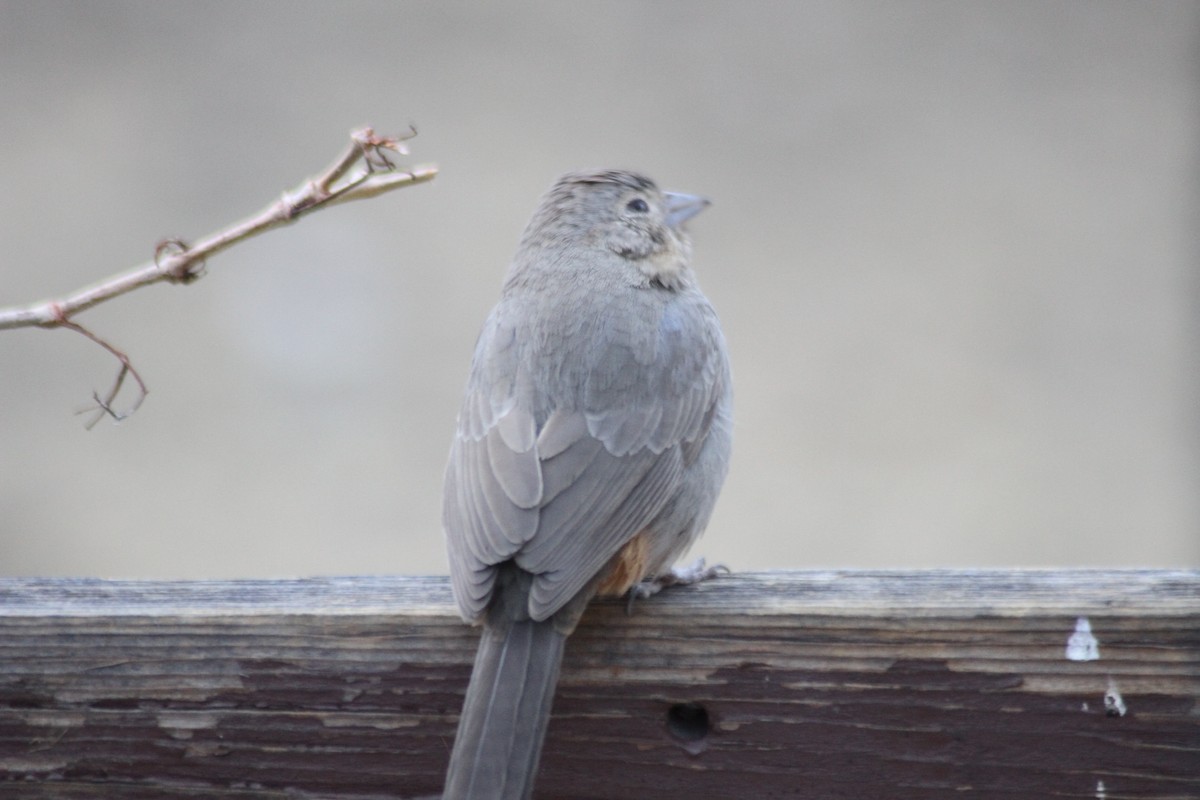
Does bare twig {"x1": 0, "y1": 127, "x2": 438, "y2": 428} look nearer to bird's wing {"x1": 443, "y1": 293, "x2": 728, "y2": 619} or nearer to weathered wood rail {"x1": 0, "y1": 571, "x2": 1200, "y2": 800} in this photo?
weathered wood rail {"x1": 0, "y1": 571, "x2": 1200, "y2": 800}

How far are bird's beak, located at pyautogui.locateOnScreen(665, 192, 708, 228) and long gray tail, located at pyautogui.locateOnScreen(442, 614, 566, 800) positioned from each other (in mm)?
1839

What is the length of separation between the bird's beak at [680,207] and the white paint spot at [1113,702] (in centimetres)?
215

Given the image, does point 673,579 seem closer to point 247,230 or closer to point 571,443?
point 571,443

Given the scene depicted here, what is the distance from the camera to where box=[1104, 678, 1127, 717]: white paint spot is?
231 centimetres

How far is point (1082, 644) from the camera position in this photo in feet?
7.70

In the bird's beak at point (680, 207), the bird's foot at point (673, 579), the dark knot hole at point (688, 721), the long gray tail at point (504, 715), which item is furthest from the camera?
the bird's beak at point (680, 207)

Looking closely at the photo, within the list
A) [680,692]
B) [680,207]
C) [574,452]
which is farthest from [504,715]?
[680,207]

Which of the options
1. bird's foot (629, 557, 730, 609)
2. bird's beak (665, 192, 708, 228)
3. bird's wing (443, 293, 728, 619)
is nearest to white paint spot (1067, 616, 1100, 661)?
bird's foot (629, 557, 730, 609)

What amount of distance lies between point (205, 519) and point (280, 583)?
3.48 meters

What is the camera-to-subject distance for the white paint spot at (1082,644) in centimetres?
234

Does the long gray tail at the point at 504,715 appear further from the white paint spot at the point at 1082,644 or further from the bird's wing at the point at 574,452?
the white paint spot at the point at 1082,644

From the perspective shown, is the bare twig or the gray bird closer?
the bare twig

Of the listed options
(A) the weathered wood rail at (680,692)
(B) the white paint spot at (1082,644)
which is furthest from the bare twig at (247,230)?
(B) the white paint spot at (1082,644)

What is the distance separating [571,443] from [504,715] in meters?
1.06
